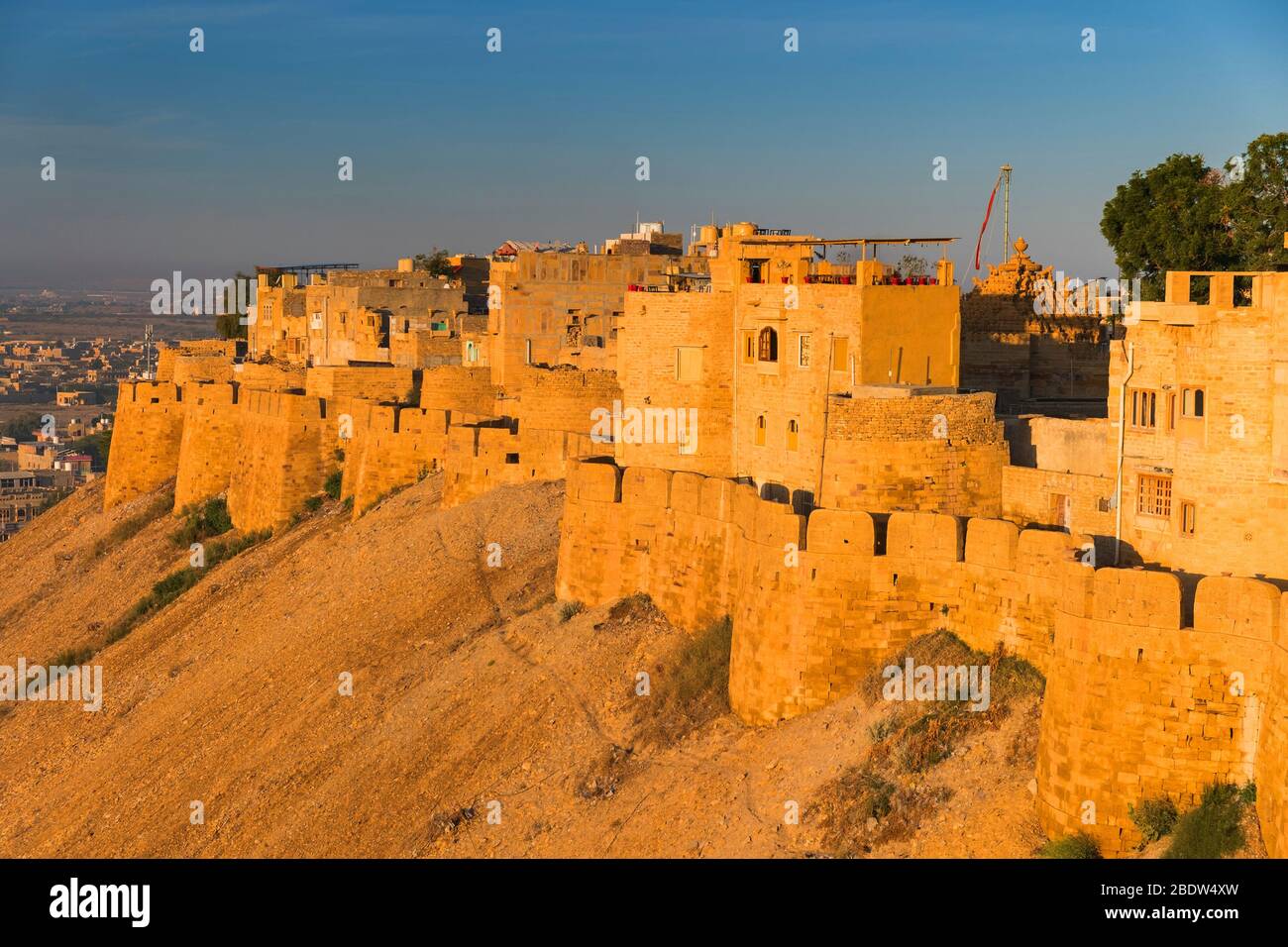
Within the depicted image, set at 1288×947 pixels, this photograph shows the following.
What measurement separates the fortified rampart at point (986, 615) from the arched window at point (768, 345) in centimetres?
191

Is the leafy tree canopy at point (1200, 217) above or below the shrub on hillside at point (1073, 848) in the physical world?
above

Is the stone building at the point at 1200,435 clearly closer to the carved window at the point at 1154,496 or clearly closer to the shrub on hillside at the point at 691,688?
the carved window at the point at 1154,496

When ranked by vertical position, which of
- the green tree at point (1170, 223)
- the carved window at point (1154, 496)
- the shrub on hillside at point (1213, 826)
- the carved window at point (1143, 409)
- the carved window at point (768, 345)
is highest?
the green tree at point (1170, 223)

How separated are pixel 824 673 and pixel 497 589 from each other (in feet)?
28.4

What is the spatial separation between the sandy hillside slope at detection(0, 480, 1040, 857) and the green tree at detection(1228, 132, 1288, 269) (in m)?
12.1

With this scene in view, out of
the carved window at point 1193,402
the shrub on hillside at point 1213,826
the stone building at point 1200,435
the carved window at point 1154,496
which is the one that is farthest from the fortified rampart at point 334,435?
the shrub on hillside at point 1213,826

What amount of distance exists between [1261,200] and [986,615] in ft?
49.5

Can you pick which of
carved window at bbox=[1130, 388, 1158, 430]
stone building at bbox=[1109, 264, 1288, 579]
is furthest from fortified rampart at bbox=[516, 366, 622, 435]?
stone building at bbox=[1109, 264, 1288, 579]

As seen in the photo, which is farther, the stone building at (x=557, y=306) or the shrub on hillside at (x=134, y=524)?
the shrub on hillside at (x=134, y=524)

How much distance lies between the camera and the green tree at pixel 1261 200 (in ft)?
111

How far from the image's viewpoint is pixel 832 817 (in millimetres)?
21172

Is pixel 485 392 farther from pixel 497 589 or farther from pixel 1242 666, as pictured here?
pixel 1242 666

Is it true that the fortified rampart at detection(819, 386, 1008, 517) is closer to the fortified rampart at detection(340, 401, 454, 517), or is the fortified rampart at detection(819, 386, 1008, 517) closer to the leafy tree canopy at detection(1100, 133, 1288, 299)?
the leafy tree canopy at detection(1100, 133, 1288, 299)

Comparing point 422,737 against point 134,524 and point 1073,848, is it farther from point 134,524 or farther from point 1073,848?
point 134,524
